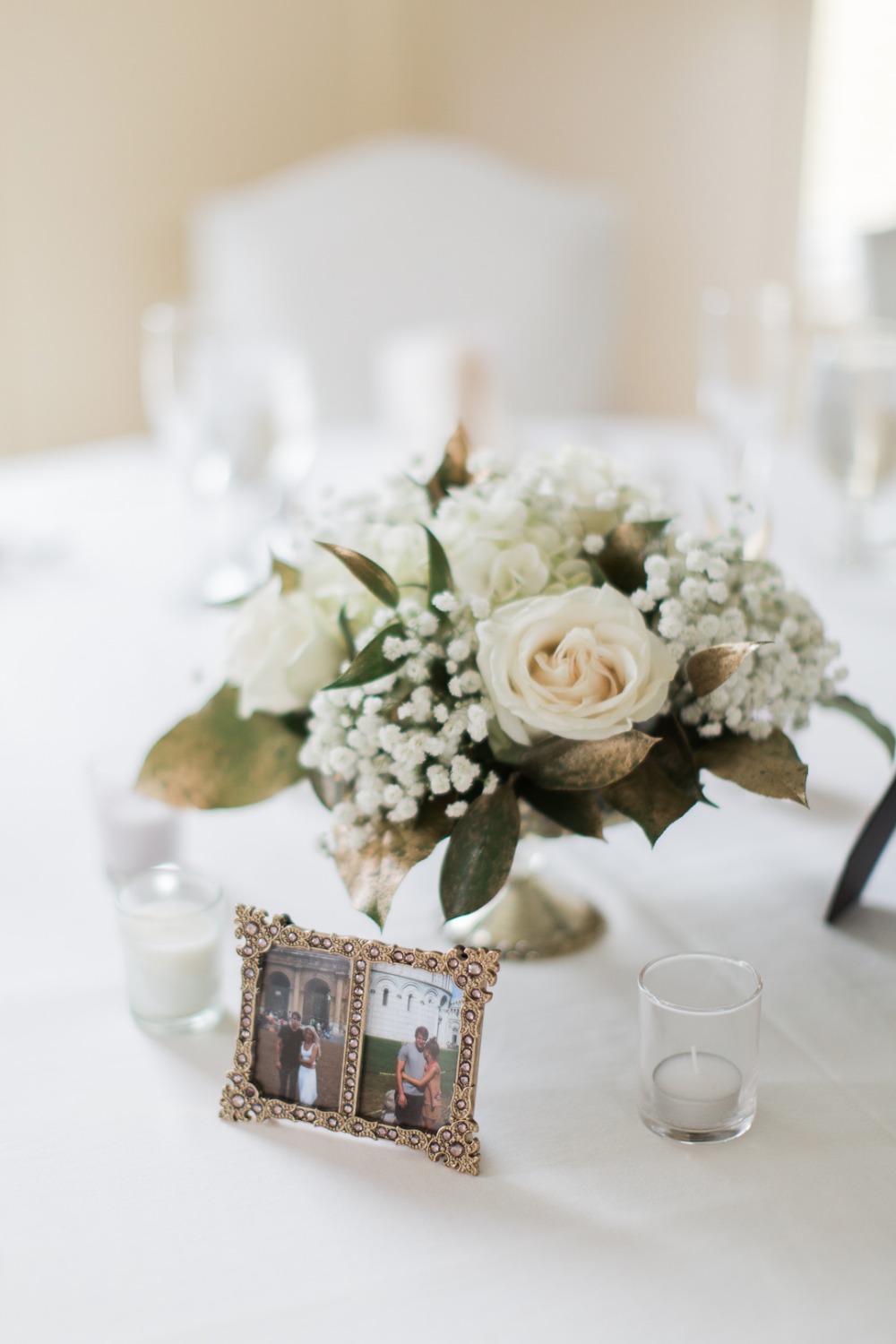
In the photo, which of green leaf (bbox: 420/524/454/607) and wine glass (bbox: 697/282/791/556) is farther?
wine glass (bbox: 697/282/791/556)

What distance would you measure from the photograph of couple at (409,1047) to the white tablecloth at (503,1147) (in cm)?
2

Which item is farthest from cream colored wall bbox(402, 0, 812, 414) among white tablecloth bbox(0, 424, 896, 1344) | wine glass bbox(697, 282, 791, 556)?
white tablecloth bbox(0, 424, 896, 1344)

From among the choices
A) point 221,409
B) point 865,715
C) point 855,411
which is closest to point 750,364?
point 855,411

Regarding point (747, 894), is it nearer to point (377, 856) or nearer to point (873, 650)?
point (377, 856)

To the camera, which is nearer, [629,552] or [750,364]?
[629,552]

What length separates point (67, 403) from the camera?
9.34 ft

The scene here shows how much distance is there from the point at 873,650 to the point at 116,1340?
927mm

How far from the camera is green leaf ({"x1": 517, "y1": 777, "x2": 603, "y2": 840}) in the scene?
673 millimetres

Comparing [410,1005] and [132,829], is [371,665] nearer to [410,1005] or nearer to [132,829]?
[410,1005]

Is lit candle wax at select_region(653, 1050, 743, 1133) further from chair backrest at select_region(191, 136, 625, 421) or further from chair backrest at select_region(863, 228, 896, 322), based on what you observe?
chair backrest at select_region(863, 228, 896, 322)

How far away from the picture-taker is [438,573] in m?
0.69

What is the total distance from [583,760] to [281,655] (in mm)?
194

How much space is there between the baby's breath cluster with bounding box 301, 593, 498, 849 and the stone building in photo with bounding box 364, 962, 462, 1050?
9 cm

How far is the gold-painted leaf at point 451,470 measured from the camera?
0.79 m
